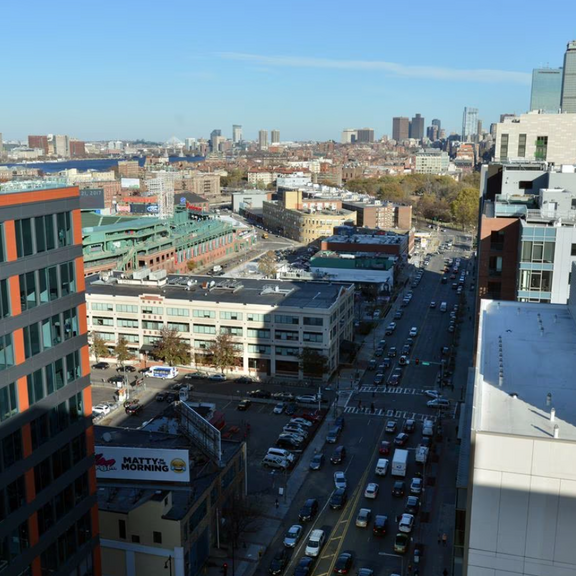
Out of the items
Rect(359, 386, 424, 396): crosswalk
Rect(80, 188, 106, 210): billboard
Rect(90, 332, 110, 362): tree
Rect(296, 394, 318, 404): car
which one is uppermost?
Rect(80, 188, 106, 210): billboard

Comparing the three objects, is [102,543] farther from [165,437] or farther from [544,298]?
[544,298]

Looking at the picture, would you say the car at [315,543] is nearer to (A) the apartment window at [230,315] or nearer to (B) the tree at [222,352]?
(B) the tree at [222,352]

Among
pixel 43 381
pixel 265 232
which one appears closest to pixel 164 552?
pixel 43 381

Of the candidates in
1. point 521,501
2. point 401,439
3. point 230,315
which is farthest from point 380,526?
point 230,315

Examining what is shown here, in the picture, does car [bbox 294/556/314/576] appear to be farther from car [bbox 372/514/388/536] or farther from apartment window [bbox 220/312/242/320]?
apartment window [bbox 220/312/242/320]

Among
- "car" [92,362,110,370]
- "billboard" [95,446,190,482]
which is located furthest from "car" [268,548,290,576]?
"car" [92,362,110,370]

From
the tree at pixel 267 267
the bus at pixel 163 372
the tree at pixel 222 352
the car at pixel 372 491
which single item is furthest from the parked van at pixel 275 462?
the tree at pixel 267 267
